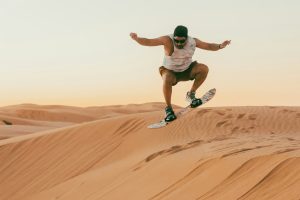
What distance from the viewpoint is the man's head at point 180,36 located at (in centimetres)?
756

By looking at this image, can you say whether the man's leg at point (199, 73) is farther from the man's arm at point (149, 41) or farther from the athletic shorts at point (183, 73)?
the man's arm at point (149, 41)

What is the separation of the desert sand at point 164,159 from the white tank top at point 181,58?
1.19 m

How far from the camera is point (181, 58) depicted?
7.87m

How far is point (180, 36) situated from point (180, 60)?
0.46 m

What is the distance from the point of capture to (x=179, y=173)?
6.36 meters

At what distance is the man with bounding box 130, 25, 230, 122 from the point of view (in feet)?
25.0

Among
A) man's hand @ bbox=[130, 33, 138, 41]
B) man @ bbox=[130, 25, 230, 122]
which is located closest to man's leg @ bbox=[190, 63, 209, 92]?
man @ bbox=[130, 25, 230, 122]

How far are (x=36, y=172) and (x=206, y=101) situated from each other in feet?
10.5

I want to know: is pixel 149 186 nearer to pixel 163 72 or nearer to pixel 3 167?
pixel 163 72

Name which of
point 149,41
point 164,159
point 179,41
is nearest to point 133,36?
point 149,41

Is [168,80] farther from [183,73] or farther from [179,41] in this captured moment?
[179,41]

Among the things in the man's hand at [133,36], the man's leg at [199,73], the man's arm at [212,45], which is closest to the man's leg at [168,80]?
the man's leg at [199,73]

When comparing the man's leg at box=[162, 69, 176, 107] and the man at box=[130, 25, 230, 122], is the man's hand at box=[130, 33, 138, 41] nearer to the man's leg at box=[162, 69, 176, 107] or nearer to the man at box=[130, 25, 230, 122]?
the man at box=[130, 25, 230, 122]

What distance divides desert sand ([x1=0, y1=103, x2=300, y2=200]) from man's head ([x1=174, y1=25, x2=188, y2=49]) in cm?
145
